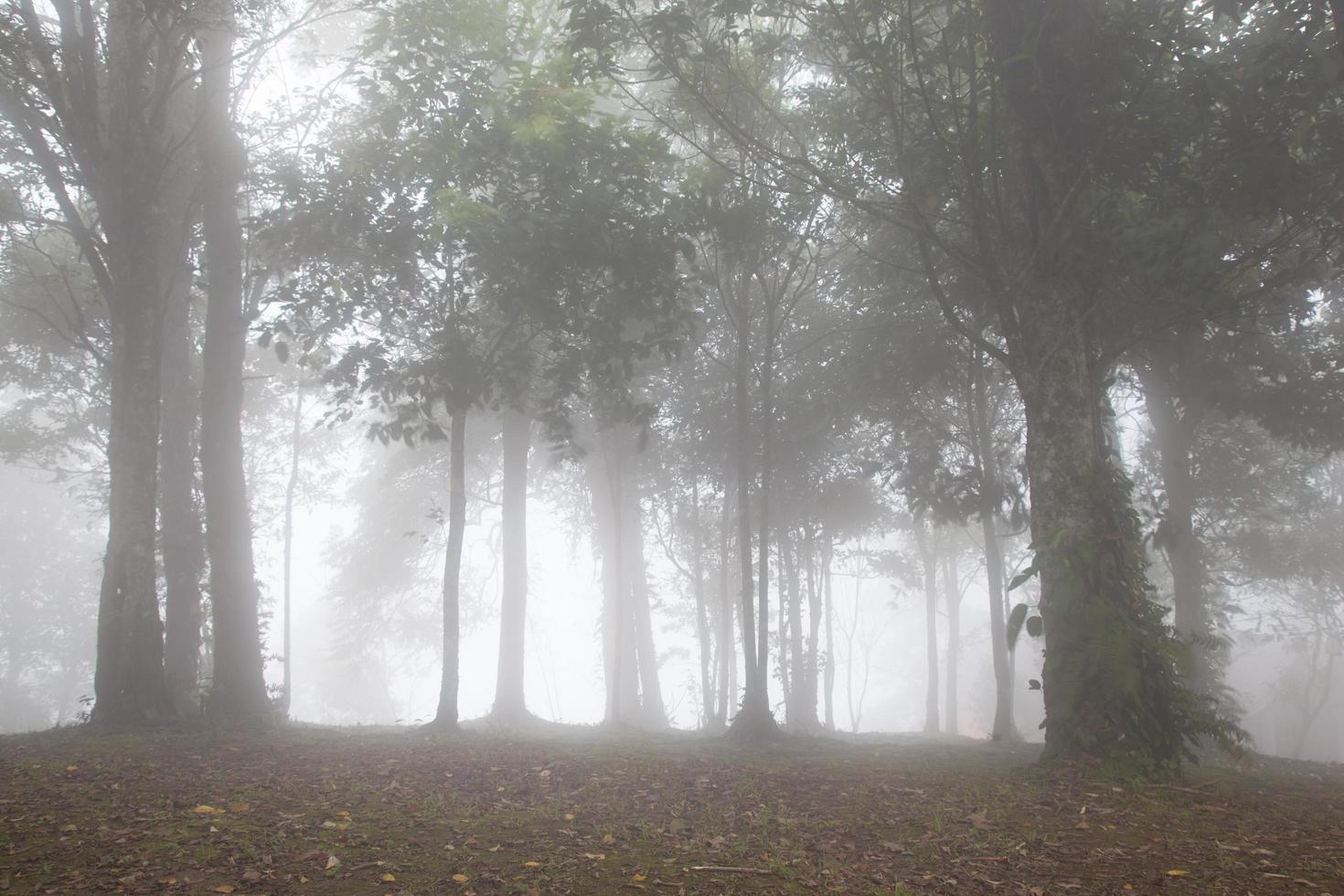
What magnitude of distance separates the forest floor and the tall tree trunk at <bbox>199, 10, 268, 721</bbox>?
396cm

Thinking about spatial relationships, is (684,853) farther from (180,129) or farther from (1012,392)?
(1012,392)

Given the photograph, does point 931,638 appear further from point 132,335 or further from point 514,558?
point 132,335

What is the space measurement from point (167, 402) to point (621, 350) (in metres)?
7.90

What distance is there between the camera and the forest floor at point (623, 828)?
3.91 metres

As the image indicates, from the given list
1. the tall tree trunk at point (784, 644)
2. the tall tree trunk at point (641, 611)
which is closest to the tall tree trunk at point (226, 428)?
the tall tree trunk at point (641, 611)

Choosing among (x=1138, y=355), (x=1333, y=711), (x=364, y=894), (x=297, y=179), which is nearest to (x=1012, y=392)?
(x=1138, y=355)

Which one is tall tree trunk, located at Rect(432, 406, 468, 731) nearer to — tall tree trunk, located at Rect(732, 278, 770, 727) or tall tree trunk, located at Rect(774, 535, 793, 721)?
tall tree trunk, located at Rect(732, 278, 770, 727)

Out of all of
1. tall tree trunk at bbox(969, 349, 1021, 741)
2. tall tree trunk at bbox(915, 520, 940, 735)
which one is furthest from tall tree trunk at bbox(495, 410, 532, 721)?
tall tree trunk at bbox(915, 520, 940, 735)

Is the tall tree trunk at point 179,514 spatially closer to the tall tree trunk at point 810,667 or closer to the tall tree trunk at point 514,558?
the tall tree trunk at point 514,558

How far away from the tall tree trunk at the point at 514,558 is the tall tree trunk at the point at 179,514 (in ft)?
19.5

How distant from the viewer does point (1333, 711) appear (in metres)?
33.2

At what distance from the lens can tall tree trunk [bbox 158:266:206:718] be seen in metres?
12.5

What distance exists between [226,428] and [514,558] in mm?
6926

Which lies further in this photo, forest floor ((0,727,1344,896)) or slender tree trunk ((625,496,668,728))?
slender tree trunk ((625,496,668,728))
